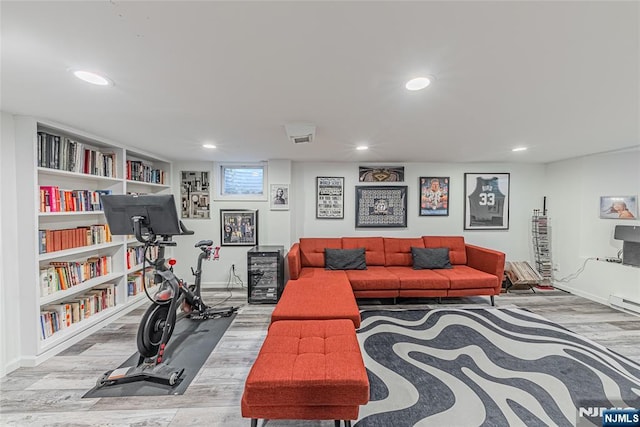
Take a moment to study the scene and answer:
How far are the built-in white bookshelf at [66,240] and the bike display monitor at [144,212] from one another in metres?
0.84

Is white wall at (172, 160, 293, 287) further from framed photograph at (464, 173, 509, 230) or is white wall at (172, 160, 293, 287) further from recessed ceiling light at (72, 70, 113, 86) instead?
framed photograph at (464, 173, 509, 230)

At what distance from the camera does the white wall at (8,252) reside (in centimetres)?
214

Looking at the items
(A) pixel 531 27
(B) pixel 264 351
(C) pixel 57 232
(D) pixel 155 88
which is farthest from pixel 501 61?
(C) pixel 57 232

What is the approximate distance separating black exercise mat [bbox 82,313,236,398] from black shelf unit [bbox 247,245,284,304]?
543 millimetres

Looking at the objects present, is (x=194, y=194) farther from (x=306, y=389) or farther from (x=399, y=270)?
(x=306, y=389)

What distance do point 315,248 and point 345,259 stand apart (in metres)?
0.53

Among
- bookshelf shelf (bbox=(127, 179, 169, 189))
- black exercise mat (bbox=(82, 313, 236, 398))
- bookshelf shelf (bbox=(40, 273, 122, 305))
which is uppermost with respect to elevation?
bookshelf shelf (bbox=(127, 179, 169, 189))

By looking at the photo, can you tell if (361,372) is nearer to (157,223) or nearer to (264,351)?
(264,351)

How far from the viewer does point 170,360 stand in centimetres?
237

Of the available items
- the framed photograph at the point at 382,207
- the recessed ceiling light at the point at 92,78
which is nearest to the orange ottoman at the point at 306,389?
the recessed ceiling light at the point at 92,78

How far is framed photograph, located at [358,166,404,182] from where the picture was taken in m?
4.56

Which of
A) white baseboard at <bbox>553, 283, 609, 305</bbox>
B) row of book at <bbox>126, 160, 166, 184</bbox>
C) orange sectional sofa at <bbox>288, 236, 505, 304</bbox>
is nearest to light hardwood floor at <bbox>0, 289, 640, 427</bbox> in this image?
white baseboard at <bbox>553, 283, 609, 305</bbox>

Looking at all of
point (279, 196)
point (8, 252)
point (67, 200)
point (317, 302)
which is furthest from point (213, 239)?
point (317, 302)

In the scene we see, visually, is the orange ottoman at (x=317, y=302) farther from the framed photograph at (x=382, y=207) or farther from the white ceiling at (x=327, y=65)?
the white ceiling at (x=327, y=65)
